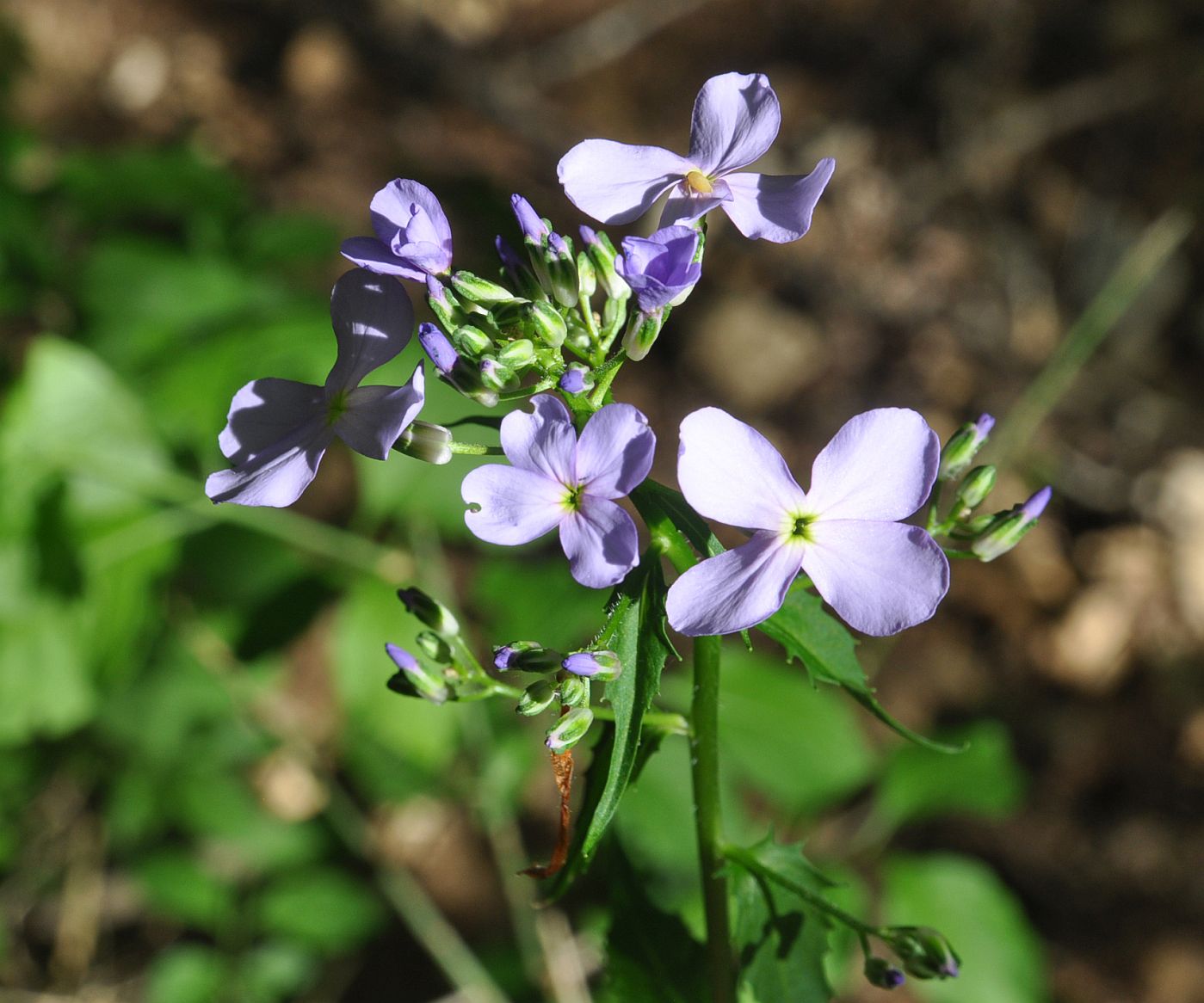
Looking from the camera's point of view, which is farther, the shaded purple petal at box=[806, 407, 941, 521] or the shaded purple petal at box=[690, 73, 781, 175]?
the shaded purple petal at box=[690, 73, 781, 175]

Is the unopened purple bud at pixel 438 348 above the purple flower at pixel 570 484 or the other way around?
above

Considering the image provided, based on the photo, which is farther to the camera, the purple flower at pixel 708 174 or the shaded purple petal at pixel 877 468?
the purple flower at pixel 708 174

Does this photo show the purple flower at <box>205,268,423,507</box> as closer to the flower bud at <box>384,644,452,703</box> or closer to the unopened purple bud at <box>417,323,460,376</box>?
the unopened purple bud at <box>417,323,460,376</box>

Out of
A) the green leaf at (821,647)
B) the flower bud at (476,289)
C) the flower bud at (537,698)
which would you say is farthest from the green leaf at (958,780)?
→ the flower bud at (476,289)

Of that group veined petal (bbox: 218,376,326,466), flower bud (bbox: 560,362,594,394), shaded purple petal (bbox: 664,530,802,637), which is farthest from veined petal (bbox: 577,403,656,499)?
veined petal (bbox: 218,376,326,466)

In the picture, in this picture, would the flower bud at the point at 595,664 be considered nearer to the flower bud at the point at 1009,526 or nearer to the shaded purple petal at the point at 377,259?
the shaded purple petal at the point at 377,259

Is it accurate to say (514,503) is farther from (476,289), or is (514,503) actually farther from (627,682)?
(476,289)
